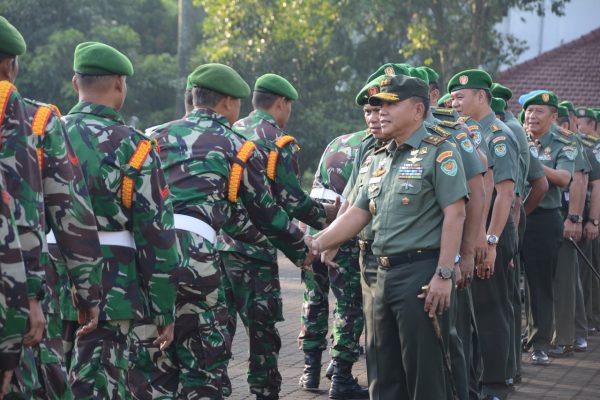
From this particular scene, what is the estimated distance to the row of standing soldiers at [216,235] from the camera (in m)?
4.61

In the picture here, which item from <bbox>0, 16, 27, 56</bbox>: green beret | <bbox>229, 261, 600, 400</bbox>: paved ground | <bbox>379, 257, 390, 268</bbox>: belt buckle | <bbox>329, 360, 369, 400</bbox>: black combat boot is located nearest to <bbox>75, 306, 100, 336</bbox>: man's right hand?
<bbox>0, 16, 27, 56</bbox>: green beret

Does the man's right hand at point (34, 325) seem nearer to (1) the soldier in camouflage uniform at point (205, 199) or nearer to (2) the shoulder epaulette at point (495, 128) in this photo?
(1) the soldier in camouflage uniform at point (205, 199)

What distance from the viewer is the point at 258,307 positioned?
293 inches

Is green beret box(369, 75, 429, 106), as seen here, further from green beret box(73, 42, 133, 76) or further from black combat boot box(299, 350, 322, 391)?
black combat boot box(299, 350, 322, 391)

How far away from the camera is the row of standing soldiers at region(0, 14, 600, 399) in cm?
461

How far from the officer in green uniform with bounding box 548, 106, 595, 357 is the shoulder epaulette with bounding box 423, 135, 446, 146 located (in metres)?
4.63

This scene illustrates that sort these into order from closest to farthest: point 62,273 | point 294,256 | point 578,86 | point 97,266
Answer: point 97,266
point 62,273
point 294,256
point 578,86

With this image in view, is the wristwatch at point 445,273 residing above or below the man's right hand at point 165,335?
above

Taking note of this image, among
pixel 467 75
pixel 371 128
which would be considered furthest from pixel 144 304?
pixel 467 75

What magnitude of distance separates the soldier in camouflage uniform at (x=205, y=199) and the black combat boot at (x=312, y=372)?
197cm

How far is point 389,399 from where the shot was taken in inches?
248

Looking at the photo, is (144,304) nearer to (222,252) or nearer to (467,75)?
(222,252)

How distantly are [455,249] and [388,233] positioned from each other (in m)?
0.37

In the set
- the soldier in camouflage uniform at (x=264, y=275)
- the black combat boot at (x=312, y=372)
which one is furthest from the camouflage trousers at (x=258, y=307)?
the black combat boot at (x=312, y=372)
